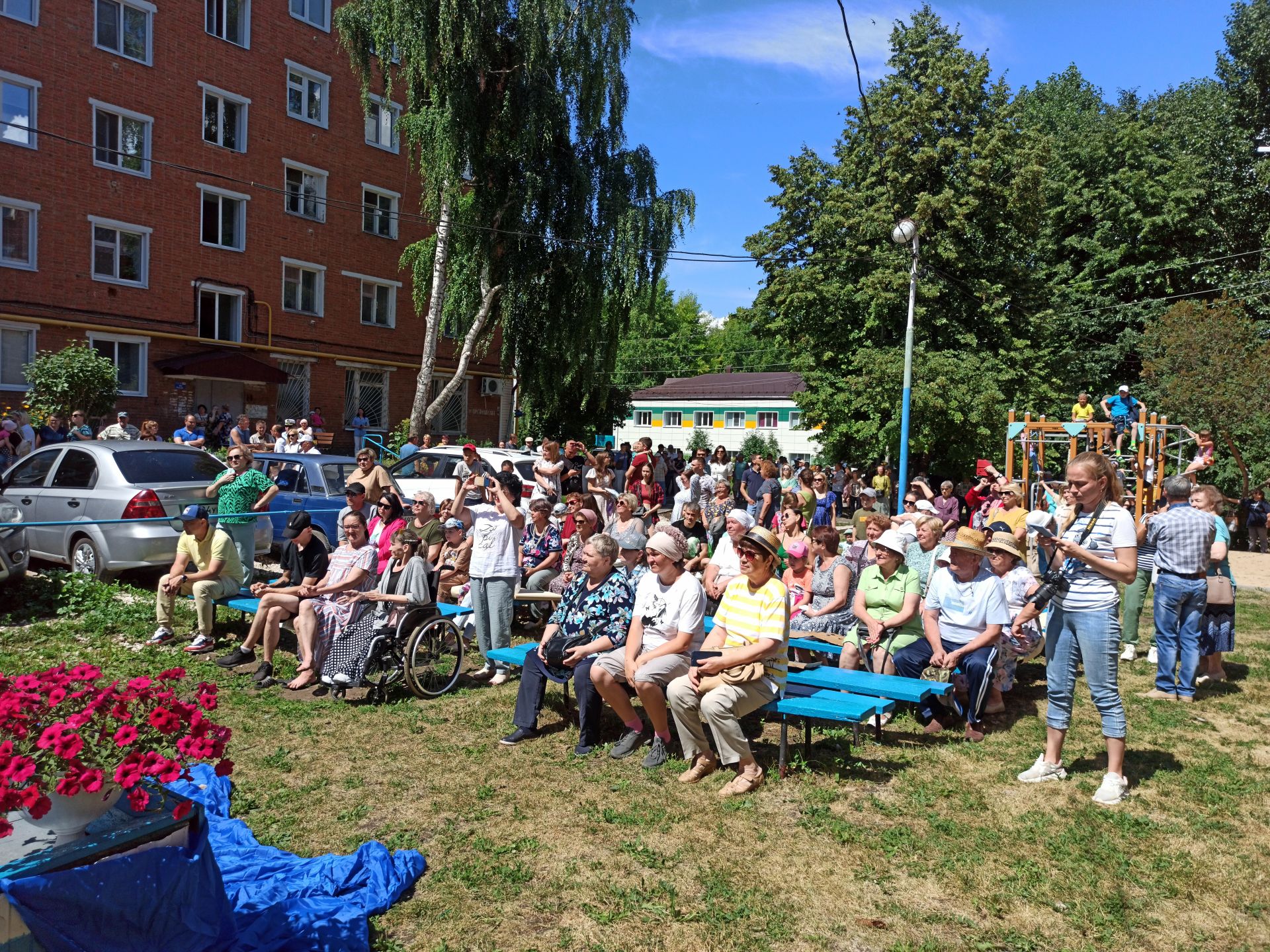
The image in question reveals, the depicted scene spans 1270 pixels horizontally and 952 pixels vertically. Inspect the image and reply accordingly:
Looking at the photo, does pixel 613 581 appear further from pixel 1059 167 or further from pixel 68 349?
pixel 1059 167

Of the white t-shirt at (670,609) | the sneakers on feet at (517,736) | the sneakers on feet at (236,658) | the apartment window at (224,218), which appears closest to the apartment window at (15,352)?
the apartment window at (224,218)

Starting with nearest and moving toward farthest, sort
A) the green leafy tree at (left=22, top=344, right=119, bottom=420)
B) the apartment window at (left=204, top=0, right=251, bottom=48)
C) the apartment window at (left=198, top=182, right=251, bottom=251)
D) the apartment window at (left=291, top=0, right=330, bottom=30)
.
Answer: the green leafy tree at (left=22, top=344, right=119, bottom=420) → the apartment window at (left=204, top=0, right=251, bottom=48) → the apartment window at (left=198, top=182, right=251, bottom=251) → the apartment window at (left=291, top=0, right=330, bottom=30)

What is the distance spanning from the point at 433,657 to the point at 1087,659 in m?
4.69

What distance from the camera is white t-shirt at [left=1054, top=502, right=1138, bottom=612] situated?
4.96m

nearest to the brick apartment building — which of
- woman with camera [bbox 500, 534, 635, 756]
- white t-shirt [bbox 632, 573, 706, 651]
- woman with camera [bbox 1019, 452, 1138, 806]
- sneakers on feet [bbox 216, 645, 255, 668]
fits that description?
sneakers on feet [bbox 216, 645, 255, 668]

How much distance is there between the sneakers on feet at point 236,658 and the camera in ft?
25.6

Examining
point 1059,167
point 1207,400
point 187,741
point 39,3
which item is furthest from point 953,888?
point 1059,167

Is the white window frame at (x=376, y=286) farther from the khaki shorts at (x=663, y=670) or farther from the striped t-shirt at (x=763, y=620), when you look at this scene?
the striped t-shirt at (x=763, y=620)

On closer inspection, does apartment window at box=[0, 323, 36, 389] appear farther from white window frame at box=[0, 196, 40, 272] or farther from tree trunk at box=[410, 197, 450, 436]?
tree trunk at box=[410, 197, 450, 436]

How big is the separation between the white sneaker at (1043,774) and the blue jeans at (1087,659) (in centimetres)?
26

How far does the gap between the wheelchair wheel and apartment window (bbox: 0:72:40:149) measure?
21.1 metres

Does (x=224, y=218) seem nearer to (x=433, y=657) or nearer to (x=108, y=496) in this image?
(x=108, y=496)

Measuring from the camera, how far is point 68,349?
19562 millimetres

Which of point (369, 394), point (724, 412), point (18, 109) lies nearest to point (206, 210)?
point (18, 109)
